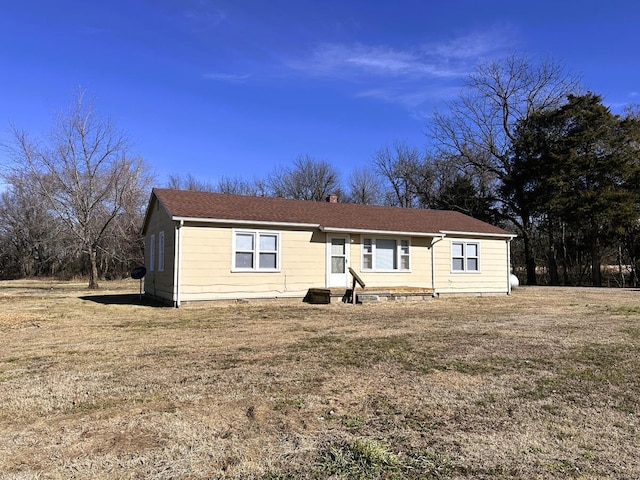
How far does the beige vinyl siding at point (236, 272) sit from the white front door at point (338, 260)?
27 cm

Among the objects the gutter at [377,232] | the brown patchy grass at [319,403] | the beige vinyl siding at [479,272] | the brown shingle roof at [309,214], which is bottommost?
the brown patchy grass at [319,403]

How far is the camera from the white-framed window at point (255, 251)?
45.3 ft

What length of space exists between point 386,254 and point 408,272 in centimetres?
109

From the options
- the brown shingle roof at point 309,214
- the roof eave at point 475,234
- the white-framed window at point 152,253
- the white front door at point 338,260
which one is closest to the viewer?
the brown shingle roof at point 309,214

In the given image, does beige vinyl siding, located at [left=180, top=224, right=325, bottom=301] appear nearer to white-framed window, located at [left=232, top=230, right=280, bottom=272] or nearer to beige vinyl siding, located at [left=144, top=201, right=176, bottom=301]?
white-framed window, located at [left=232, top=230, right=280, bottom=272]

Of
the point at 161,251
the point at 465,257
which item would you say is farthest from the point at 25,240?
the point at 465,257

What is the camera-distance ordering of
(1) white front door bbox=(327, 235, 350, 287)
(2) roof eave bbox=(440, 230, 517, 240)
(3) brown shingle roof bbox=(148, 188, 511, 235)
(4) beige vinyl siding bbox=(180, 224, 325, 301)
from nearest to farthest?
(4) beige vinyl siding bbox=(180, 224, 325, 301) → (3) brown shingle roof bbox=(148, 188, 511, 235) → (1) white front door bbox=(327, 235, 350, 287) → (2) roof eave bbox=(440, 230, 517, 240)

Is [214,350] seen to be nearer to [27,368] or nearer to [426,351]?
[27,368]

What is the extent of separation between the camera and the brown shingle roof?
541 inches

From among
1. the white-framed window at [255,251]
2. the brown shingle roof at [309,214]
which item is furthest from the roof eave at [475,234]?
the white-framed window at [255,251]

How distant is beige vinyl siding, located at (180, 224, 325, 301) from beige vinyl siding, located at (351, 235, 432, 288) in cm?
132

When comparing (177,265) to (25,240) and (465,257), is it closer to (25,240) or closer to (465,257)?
(465,257)

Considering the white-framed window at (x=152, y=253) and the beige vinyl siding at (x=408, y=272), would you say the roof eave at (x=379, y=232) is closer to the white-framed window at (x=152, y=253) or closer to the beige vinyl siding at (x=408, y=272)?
the beige vinyl siding at (x=408, y=272)

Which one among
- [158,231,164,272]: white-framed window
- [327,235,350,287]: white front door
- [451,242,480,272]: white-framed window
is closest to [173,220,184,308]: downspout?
[158,231,164,272]: white-framed window
